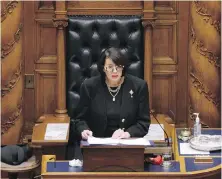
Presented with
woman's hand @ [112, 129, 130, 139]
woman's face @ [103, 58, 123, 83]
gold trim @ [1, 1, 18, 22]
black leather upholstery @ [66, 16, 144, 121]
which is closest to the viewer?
woman's hand @ [112, 129, 130, 139]

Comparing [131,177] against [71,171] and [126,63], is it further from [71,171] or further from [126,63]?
[126,63]

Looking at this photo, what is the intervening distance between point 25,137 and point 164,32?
133cm

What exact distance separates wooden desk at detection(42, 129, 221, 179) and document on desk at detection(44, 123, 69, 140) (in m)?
0.87

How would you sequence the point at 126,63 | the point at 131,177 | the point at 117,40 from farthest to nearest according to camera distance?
the point at 117,40 → the point at 126,63 → the point at 131,177

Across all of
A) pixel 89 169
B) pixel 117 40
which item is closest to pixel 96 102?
pixel 89 169

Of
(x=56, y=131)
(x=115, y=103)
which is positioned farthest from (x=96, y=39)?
(x=115, y=103)

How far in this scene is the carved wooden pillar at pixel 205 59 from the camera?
199 inches

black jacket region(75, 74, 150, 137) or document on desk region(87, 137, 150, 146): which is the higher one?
black jacket region(75, 74, 150, 137)

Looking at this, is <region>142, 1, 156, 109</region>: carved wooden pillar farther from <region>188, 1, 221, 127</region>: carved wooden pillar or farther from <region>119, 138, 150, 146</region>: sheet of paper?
<region>119, 138, 150, 146</region>: sheet of paper

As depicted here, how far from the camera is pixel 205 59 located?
5.13m

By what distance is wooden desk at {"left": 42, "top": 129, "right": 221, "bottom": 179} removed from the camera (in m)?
3.68

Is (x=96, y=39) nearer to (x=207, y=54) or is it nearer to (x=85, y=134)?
(x=207, y=54)

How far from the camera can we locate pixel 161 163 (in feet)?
12.5

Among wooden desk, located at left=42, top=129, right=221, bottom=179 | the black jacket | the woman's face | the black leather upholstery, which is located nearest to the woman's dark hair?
the woman's face
